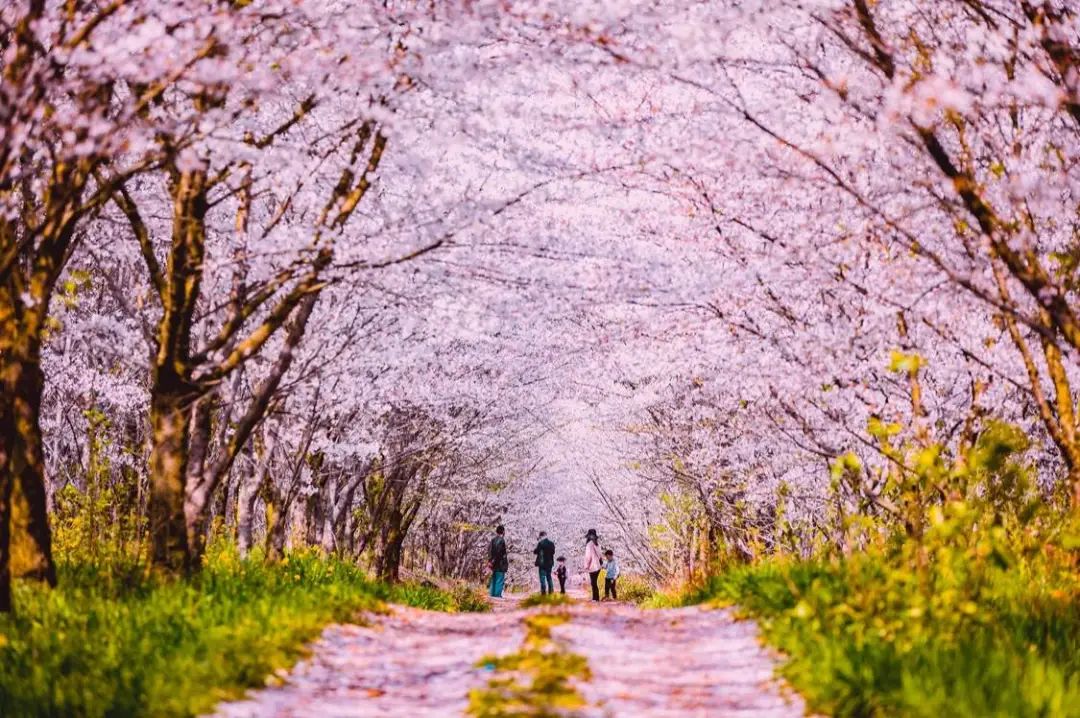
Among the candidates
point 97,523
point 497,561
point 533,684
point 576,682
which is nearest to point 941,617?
point 576,682

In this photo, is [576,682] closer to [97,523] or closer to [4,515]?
[4,515]

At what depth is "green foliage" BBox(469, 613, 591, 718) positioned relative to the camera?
5996 millimetres

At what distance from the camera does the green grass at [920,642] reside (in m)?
5.38

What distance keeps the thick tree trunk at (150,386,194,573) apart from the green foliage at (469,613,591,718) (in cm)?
397

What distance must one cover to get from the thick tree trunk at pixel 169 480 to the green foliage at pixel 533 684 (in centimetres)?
397

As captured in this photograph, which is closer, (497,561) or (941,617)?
(941,617)

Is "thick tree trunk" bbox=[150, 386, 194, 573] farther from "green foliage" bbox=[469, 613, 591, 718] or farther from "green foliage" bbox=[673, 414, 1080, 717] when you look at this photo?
"green foliage" bbox=[673, 414, 1080, 717]

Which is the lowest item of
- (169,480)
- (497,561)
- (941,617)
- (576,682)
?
(576,682)

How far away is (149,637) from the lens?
7.30 meters

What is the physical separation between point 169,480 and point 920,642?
7233mm

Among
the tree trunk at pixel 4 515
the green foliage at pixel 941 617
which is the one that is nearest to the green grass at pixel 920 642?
the green foliage at pixel 941 617

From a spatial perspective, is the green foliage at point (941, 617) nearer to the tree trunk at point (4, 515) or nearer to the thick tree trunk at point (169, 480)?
the thick tree trunk at point (169, 480)

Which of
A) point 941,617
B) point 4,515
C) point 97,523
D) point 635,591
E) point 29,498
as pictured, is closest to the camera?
point 941,617

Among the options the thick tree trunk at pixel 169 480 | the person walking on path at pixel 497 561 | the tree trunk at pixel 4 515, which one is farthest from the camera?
the person walking on path at pixel 497 561
